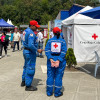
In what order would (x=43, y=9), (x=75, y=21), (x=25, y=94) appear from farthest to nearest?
1. (x=43, y=9)
2. (x=75, y=21)
3. (x=25, y=94)

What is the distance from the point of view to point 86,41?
27.3 feet

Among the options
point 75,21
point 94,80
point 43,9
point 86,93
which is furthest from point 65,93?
point 43,9

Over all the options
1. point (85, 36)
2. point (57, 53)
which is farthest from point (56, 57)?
point (85, 36)

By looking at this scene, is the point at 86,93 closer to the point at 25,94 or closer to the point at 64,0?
the point at 25,94

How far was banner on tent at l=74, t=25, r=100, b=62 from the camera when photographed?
8227mm

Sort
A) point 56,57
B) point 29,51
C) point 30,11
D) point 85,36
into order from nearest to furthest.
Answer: point 56,57
point 29,51
point 85,36
point 30,11

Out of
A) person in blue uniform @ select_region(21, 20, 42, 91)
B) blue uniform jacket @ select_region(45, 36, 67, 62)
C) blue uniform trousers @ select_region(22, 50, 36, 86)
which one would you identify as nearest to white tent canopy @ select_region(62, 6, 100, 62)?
person in blue uniform @ select_region(21, 20, 42, 91)

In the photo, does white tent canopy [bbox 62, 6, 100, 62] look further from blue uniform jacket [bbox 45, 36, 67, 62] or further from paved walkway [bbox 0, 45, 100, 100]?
blue uniform jacket [bbox 45, 36, 67, 62]

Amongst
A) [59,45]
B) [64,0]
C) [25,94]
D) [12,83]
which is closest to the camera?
[59,45]

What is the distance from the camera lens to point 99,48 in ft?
27.7

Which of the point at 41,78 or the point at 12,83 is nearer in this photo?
the point at 12,83

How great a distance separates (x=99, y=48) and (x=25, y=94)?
176 inches

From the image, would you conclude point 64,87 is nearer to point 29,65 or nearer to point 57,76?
point 57,76

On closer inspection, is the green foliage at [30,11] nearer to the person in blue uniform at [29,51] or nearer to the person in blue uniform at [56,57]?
the person in blue uniform at [29,51]
